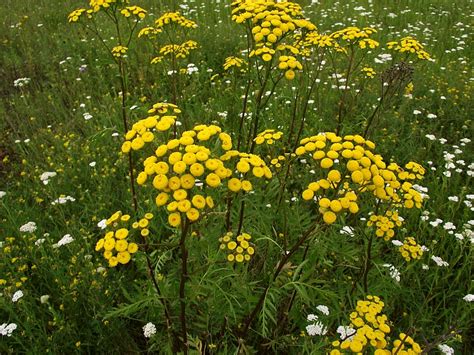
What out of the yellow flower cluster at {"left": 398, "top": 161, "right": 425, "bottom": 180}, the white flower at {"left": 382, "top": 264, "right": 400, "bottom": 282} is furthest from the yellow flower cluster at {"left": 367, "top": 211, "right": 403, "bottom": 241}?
the white flower at {"left": 382, "top": 264, "right": 400, "bottom": 282}

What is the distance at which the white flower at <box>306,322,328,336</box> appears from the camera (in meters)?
2.40

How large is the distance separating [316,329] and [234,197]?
0.99m

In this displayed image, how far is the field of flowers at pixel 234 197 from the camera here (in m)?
2.06

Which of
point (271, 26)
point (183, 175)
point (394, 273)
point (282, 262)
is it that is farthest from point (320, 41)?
point (183, 175)

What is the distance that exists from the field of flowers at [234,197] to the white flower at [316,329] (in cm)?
1

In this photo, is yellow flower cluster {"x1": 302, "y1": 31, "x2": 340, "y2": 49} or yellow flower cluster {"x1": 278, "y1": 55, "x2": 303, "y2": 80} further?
yellow flower cluster {"x1": 302, "y1": 31, "x2": 340, "y2": 49}

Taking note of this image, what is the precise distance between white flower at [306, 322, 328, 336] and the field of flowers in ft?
0.04

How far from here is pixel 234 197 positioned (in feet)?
8.74

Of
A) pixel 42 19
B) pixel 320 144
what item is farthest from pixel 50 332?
pixel 42 19

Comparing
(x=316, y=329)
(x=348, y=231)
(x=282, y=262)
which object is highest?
(x=282, y=262)

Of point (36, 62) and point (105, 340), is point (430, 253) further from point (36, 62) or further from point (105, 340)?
point (36, 62)

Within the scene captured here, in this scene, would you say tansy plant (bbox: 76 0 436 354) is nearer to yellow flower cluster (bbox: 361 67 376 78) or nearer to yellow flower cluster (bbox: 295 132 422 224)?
yellow flower cluster (bbox: 295 132 422 224)

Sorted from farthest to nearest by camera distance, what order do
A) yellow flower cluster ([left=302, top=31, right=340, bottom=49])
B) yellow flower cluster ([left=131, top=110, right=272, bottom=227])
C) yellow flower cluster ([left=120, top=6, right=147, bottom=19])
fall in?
1. yellow flower cluster ([left=302, top=31, right=340, bottom=49])
2. yellow flower cluster ([left=120, top=6, right=147, bottom=19])
3. yellow flower cluster ([left=131, top=110, right=272, bottom=227])

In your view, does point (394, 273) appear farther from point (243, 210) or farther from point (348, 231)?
point (243, 210)
